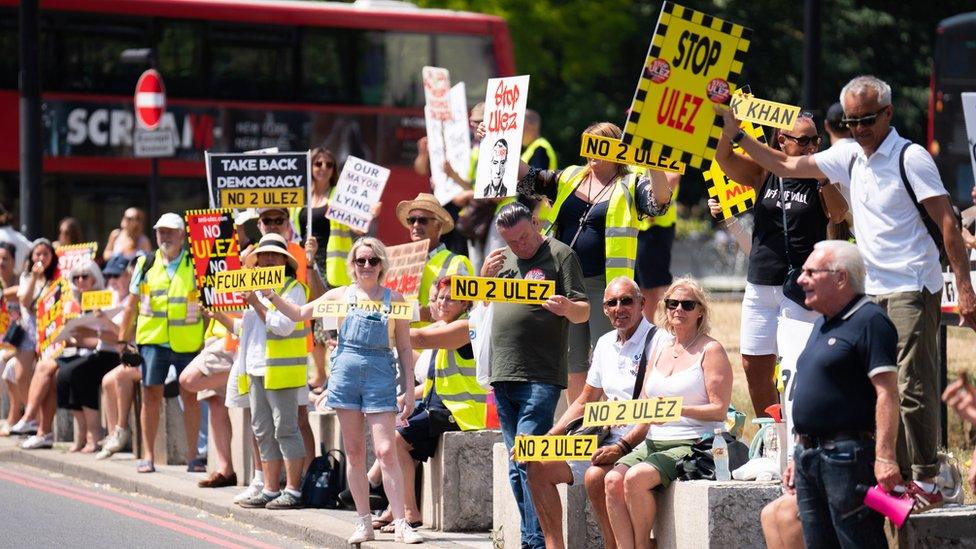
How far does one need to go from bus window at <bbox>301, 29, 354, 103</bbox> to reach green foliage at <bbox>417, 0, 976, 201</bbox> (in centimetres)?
1319

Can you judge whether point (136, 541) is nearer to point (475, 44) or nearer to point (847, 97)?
point (847, 97)

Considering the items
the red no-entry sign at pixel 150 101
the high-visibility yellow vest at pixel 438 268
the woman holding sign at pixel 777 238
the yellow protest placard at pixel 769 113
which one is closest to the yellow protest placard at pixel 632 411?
the woman holding sign at pixel 777 238

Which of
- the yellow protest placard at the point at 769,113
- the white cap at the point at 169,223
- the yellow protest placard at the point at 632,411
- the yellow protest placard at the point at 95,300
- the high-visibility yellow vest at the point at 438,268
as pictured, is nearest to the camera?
the yellow protest placard at the point at 632,411

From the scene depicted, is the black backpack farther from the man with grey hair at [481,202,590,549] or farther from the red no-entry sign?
the red no-entry sign

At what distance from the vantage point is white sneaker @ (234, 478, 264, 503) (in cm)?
1157

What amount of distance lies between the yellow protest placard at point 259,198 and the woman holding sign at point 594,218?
2.67 meters

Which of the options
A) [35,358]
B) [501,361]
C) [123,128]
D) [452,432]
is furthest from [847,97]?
[123,128]

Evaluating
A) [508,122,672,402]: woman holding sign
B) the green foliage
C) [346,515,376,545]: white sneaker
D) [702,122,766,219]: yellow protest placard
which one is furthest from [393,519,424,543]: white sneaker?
the green foliage

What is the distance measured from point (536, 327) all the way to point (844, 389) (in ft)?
8.68

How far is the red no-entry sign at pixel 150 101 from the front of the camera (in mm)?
18859

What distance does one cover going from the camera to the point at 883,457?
21.4 feet

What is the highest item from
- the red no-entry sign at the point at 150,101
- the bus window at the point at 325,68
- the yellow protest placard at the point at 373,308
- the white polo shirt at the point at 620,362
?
the bus window at the point at 325,68

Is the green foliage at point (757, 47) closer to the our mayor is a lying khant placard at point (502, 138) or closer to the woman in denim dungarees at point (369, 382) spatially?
the our mayor is a lying khant placard at point (502, 138)

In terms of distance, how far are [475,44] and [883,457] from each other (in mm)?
18823
